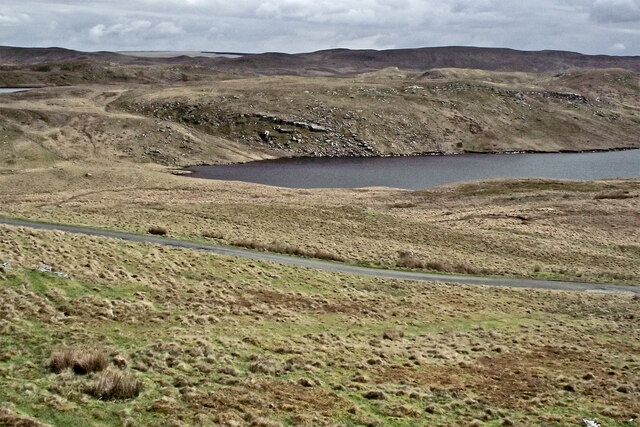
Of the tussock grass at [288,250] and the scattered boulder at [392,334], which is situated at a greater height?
the tussock grass at [288,250]

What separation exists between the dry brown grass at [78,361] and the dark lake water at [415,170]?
7289cm

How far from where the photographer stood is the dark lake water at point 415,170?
97.6 meters

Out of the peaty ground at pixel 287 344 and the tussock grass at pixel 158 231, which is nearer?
the peaty ground at pixel 287 344

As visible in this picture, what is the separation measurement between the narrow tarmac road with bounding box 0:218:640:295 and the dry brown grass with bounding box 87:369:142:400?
21.9 metres

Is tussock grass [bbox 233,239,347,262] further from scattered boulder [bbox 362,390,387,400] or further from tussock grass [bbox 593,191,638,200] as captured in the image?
tussock grass [bbox 593,191,638,200]

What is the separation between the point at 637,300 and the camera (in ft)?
125

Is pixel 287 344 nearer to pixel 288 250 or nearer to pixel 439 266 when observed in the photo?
pixel 288 250

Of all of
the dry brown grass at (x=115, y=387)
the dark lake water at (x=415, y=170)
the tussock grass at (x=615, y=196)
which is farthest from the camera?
the dark lake water at (x=415, y=170)

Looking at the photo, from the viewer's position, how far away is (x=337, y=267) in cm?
4097

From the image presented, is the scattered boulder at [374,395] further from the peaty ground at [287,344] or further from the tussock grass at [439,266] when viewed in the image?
the tussock grass at [439,266]

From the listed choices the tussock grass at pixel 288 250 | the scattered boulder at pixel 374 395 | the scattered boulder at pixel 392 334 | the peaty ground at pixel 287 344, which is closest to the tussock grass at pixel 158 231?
the tussock grass at pixel 288 250

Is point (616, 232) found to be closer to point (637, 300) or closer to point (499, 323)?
point (637, 300)

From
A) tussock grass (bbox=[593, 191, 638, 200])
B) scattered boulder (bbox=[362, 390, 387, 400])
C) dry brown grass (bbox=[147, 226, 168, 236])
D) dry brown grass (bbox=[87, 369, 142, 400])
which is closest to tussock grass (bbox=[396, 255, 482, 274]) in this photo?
dry brown grass (bbox=[147, 226, 168, 236])

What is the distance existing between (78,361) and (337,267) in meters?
24.5
